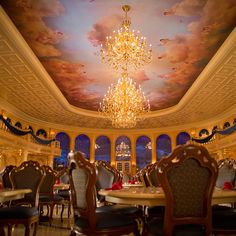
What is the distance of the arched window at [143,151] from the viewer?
696 inches

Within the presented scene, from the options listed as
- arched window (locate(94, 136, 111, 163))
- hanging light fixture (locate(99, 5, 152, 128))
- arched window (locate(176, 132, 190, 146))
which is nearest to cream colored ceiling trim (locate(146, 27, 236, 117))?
hanging light fixture (locate(99, 5, 152, 128))

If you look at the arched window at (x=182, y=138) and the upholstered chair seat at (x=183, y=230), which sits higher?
the arched window at (x=182, y=138)

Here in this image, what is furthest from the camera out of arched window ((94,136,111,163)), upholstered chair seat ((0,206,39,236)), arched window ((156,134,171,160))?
arched window ((94,136,111,163))

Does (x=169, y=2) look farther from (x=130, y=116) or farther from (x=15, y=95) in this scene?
(x=15, y=95)

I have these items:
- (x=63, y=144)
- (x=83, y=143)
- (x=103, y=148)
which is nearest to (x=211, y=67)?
(x=103, y=148)

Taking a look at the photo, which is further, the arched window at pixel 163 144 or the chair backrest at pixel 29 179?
the arched window at pixel 163 144

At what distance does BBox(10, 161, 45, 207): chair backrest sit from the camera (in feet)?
12.6

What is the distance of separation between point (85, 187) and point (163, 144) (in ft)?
50.4

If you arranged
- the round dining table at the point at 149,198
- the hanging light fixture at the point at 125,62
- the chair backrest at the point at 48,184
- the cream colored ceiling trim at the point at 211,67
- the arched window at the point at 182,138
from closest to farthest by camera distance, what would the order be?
the round dining table at the point at 149,198 → the chair backrest at the point at 48,184 → the hanging light fixture at the point at 125,62 → the cream colored ceiling trim at the point at 211,67 → the arched window at the point at 182,138

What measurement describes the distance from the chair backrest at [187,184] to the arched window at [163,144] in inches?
609

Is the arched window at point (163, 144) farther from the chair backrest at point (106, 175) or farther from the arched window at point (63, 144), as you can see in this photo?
the chair backrest at point (106, 175)

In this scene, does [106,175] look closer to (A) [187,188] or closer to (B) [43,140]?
(A) [187,188]

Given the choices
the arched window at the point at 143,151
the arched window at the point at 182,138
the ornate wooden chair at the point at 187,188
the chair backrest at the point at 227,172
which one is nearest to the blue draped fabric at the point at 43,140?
the arched window at the point at 143,151

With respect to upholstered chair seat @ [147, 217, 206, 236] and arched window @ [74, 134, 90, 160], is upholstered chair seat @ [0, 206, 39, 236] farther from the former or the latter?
arched window @ [74, 134, 90, 160]
